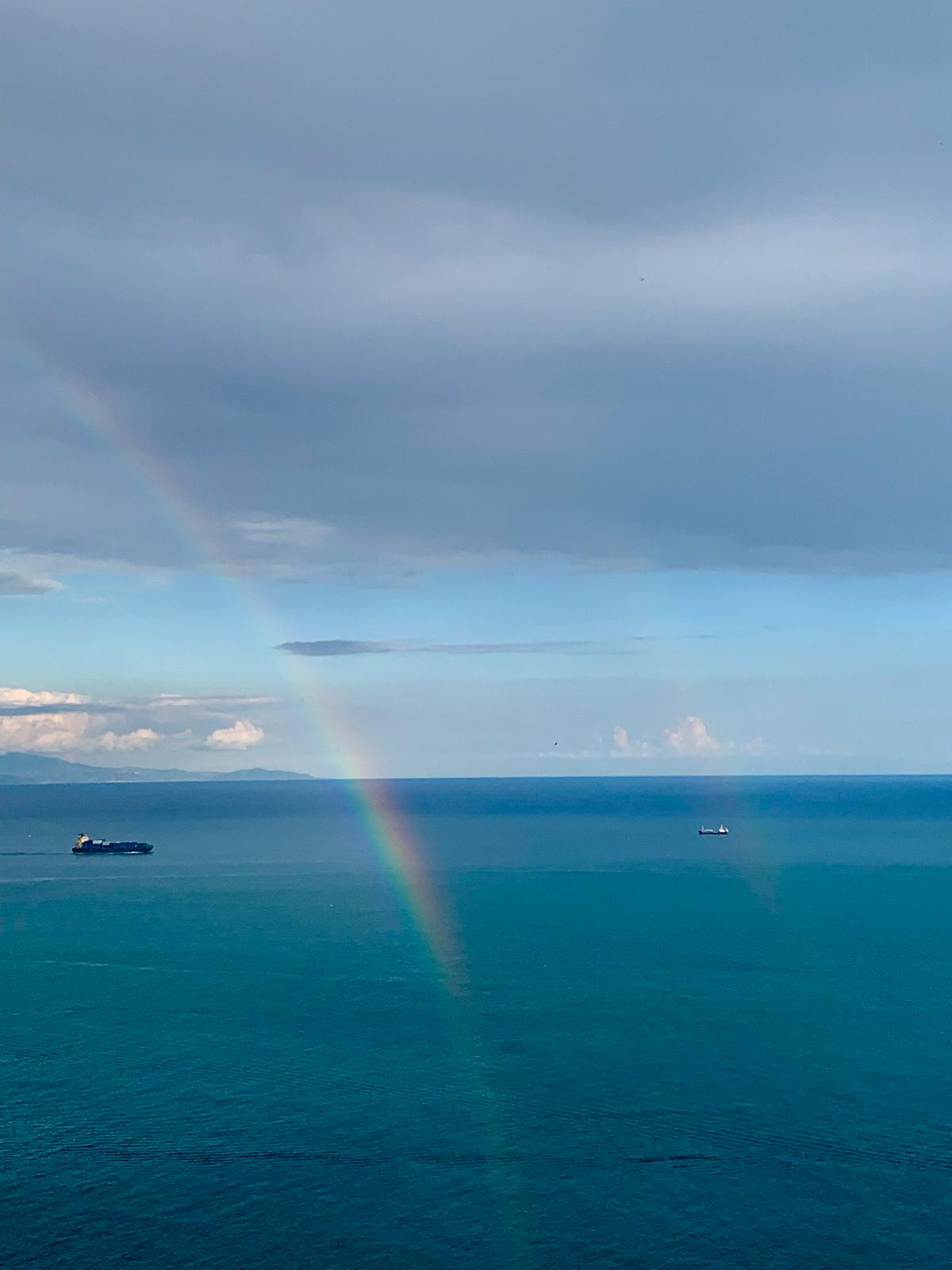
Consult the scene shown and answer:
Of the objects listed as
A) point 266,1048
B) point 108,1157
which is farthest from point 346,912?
point 108,1157

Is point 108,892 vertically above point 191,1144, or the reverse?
point 108,892

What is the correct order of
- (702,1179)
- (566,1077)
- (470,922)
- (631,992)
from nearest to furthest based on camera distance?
(702,1179) < (566,1077) < (631,992) < (470,922)

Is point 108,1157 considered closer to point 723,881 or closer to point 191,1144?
point 191,1144

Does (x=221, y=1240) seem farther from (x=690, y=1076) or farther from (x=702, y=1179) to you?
(x=690, y=1076)

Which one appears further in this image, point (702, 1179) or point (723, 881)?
point (723, 881)

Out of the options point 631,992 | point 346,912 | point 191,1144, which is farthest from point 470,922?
point 191,1144

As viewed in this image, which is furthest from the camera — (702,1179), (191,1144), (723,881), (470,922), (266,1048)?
(723,881)
